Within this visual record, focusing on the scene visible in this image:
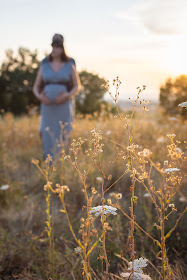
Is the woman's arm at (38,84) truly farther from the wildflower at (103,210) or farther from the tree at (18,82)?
the tree at (18,82)

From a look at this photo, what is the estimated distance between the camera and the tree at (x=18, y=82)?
20859 mm

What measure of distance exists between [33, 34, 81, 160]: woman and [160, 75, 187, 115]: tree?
792cm

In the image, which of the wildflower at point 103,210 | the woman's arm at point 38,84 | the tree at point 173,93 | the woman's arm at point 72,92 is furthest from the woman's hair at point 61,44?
the tree at point 173,93

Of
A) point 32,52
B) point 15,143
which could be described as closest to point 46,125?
point 15,143

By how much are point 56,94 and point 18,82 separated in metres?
17.8

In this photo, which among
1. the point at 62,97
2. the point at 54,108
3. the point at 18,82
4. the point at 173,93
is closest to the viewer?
the point at 62,97

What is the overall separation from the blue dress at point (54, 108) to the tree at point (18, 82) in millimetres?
16600

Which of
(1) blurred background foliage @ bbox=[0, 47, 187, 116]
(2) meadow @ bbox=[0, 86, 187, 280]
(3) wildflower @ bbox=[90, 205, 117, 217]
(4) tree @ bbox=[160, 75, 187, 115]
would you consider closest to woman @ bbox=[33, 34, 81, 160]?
(2) meadow @ bbox=[0, 86, 187, 280]

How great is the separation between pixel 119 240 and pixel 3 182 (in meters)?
2.10

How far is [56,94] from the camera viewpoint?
15.1 ft

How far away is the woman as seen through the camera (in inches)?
182

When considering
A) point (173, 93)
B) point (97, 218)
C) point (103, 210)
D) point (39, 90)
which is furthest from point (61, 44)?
point (173, 93)

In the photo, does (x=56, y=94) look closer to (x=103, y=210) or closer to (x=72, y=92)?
(x=72, y=92)

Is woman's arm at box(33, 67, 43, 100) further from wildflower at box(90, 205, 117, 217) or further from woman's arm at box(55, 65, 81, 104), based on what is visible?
wildflower at box(90, 205, 117, 217)
